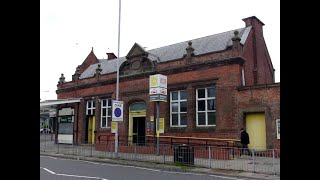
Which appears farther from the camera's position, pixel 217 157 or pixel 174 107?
pixel 174 107

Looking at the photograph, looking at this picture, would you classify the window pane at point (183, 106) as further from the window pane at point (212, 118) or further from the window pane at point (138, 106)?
the window pane at point (138, 106)

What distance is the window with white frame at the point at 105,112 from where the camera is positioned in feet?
95.8

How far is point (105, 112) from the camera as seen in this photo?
29641 mm

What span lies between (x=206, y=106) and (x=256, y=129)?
12.1 feet

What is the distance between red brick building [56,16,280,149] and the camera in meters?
20.2

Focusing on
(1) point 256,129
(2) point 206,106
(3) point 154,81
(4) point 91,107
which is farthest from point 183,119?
(4) point 91,107

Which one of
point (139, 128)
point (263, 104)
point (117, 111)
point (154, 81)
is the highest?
point (154, 81)

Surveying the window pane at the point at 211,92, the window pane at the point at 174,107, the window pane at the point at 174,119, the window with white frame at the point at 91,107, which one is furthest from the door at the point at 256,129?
the window with white frame at the point at 91,107

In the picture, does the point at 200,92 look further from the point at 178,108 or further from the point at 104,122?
the point at 104,122

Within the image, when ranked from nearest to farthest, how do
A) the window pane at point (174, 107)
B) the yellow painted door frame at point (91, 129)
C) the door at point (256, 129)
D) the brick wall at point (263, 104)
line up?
the brick wall at point (263, 104) → the door at point (256, 129) → the window pane at point (174, 107) → the yellow painted door frame at point (91, 129)

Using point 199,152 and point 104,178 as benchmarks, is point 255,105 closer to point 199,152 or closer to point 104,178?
point 199,152

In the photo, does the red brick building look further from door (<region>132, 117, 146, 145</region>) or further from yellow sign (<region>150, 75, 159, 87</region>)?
yellow sign (<region>150, 75, 159, 87</region>)

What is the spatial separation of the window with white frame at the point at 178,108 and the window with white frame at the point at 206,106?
45.3 inches
